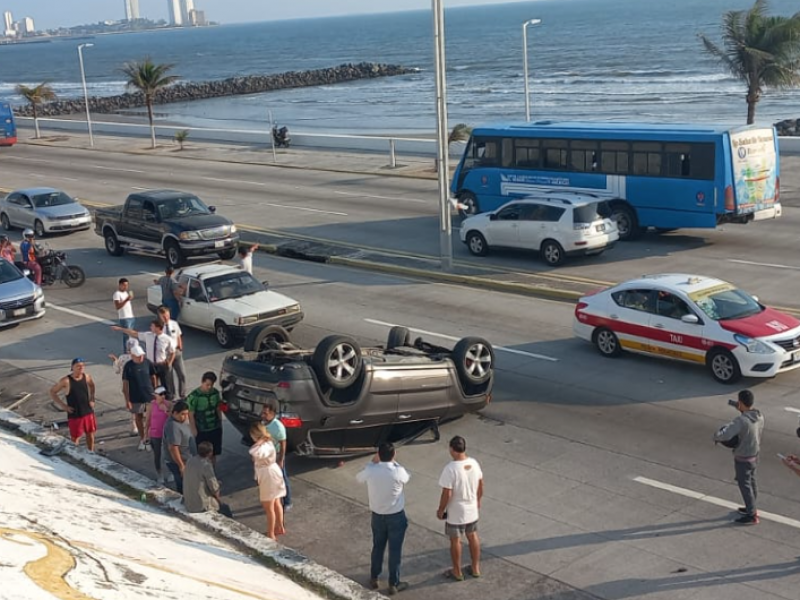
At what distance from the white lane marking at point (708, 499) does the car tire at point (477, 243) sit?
47.7 ft

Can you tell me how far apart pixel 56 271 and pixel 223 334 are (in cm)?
798

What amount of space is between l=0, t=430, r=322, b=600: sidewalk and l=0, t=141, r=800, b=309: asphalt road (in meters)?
13.9

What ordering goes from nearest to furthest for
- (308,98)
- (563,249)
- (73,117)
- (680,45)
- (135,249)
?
(563,249) → (135,249) → (73,117) → (308,98) → (680,45)

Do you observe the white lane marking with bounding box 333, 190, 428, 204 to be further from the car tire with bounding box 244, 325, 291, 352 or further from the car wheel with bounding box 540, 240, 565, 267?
the car tire with bounding box 244, 325, 291, 352

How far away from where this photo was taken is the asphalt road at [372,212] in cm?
2517

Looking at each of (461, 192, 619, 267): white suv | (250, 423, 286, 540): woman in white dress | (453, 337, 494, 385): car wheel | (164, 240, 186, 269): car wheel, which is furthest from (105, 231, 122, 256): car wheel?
(250, 423, 286, 540): woman in white dress

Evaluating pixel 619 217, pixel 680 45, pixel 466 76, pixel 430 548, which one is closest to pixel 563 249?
pixel 619 217

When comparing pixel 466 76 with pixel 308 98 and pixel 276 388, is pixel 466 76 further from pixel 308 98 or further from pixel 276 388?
pixel 276 388

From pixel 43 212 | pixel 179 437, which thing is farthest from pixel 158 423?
pixel 43 212

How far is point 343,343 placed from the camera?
13.8 meters

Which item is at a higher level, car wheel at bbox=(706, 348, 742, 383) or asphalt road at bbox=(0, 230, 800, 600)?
car wheel at bbox=(706, 348, 742, 383)

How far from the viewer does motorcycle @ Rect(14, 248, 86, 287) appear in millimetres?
25859

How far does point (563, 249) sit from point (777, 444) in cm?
1188

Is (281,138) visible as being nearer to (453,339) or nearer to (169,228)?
(169,228)
